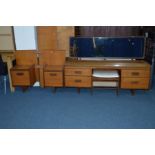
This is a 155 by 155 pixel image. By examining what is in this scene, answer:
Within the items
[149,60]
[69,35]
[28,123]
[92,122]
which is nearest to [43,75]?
[69,35]

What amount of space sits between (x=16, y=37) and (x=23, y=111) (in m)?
1.53

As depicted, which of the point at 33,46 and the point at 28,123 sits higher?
the point at 33,46

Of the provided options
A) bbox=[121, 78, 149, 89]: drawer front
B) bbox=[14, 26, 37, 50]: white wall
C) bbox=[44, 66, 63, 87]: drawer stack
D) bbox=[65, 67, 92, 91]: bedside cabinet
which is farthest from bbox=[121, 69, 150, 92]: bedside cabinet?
bbox=[14, 26, 37, 50]: white wall

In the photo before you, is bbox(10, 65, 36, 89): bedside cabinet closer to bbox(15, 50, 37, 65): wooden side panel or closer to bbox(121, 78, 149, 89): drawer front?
bbox(15, 50, 37, 65): wooden side panel

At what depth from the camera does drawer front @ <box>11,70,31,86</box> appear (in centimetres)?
332

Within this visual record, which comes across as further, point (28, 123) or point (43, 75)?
point (43, 75)

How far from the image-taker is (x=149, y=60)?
366 centimetres

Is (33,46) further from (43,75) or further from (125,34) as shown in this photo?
(125,34)

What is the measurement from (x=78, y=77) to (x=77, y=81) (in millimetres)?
78

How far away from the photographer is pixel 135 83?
3230 mm

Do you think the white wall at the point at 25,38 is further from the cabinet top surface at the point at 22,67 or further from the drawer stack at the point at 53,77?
the drawer stack at the point at 53,77

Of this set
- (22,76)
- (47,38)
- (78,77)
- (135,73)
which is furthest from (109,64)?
(22,76)

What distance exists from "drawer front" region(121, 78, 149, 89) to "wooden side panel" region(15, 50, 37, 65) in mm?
1716
